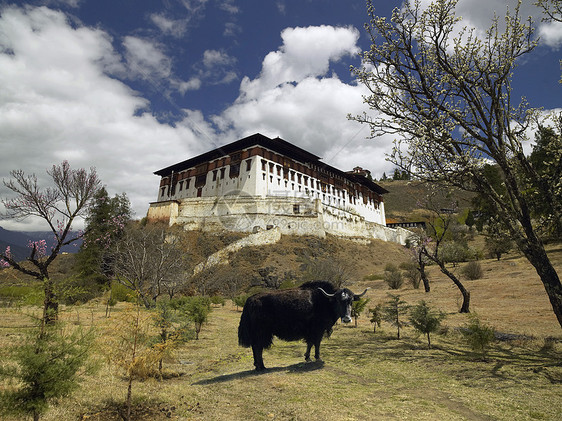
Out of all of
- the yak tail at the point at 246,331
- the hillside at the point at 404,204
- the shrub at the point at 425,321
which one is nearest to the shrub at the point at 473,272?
the shrub at the point at 425,321

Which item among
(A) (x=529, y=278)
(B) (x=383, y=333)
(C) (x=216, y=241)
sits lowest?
(B) (x=383, y=333)

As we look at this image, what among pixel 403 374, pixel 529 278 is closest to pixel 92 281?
pixel 403 374

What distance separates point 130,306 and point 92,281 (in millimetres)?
34849

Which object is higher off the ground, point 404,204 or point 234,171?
point 404,204

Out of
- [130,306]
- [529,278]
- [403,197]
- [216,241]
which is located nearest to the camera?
[130,306]

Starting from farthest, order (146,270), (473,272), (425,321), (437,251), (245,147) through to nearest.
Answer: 1. (245,147)
2. (473,272)
3. (437,251)
4. (146,270)
5. (425,321)

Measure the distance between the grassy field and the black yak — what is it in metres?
0.93

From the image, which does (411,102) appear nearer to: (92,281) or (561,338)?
(561,338)

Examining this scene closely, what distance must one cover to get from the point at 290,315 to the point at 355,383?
247 cm

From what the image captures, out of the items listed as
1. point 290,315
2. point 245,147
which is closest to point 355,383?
point 290,315

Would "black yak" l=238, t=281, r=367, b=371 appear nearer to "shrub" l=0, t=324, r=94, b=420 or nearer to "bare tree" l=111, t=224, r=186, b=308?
"shrub" l=0, t=324, r=94, b=420

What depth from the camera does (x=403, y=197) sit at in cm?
14088

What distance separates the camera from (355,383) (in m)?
7.81

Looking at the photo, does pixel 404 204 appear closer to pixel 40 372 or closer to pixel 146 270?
pixel 146 270
